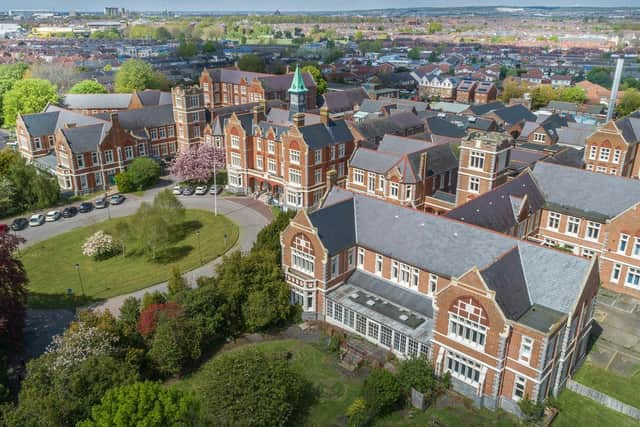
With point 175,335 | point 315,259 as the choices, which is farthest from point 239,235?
point 175,335


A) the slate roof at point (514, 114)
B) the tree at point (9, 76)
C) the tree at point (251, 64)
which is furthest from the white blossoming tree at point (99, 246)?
the tree at point (251, 64)

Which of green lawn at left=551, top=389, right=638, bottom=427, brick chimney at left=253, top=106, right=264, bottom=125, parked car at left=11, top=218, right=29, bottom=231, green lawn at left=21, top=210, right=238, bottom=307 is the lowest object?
green lawn at left=21, top=210, right=238, bottom=307

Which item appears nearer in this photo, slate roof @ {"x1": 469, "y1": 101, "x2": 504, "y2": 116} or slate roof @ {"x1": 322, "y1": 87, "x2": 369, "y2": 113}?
slate roof @ {"x1": 469, "y1": 101, "x2": 504, "y2": 116}

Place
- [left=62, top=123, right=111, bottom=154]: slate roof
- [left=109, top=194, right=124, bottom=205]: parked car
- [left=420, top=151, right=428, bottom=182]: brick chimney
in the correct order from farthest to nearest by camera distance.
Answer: [left=62, top=123, right=111, bottom=154]: slate roof → [left=109, top=194, right=124, bottom=205]: parked car → [left=420, top=151, right=428, bottom=182]: brick chimney

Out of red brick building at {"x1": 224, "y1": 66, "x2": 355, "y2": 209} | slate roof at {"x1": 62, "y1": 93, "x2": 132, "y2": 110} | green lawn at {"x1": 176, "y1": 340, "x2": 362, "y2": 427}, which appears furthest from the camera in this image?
slate roof at {"x1": 62, "y1": 93, "x2": 132, "y2": 110}

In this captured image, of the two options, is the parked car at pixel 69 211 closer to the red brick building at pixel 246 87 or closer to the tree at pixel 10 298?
the tree at pixel 10 298

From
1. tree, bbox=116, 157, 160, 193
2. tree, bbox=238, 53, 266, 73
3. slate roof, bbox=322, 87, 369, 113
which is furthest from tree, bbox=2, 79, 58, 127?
tree, bbox=238, 53, 266, 73

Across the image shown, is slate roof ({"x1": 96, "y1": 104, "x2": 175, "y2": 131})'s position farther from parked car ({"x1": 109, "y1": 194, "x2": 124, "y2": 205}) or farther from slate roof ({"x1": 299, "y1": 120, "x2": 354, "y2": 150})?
slate roof ({"x1": 299, "y1": 120, "x2": 354, "y2": 150})

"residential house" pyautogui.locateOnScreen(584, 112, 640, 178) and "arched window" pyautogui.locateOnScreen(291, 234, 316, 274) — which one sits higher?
"residential house" pyautogui.locateOnScreen(584, 112, 640, 178)

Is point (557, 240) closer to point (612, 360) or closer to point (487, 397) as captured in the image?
point (612, 360)
